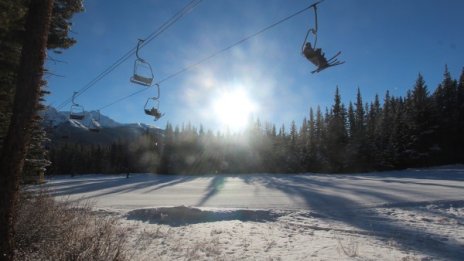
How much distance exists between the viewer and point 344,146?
62.7 metres

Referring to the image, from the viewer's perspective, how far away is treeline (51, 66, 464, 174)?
5450cm

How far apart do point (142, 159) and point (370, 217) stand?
74.1 m

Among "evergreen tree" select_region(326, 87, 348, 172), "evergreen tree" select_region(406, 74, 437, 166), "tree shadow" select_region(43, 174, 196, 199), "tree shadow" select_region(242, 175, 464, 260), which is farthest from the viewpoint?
"evergreen tree" select_region(326, 87, 348, 172)

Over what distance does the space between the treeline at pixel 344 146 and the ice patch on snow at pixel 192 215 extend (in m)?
44.2

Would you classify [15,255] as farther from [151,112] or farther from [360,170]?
[360,170]

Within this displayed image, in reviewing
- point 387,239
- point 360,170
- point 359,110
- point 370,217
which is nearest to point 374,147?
point 360,170

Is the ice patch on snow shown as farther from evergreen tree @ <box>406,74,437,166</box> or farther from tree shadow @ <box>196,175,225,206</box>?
evergreen tree @ <box>406,74,437,166</box>

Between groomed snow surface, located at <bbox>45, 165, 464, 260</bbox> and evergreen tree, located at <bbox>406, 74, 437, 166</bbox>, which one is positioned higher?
evergreen tree, located at <bbox>406, 74, 437, 166</bbox>

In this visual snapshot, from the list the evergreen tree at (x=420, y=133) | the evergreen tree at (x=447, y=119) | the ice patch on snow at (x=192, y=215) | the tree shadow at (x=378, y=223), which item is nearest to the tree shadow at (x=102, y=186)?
the ice patch on snow at (x=192, y=215)

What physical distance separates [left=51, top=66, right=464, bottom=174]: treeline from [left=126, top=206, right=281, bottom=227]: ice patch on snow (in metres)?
44.2

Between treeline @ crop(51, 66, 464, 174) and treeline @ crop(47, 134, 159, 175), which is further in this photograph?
treeline @ crop(47, 134, 159, 175)

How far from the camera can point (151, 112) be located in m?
16.7

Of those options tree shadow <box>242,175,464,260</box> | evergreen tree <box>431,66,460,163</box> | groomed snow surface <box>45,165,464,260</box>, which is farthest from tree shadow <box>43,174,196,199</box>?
evergreen tree <box>431,66,460,163</box>

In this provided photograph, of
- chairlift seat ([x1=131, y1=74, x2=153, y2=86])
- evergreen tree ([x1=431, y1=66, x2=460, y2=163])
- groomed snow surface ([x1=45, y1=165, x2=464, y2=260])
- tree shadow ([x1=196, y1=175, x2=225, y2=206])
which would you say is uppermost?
evergreen tree ([x1=431, y1=66, x2=460, y2=163])
